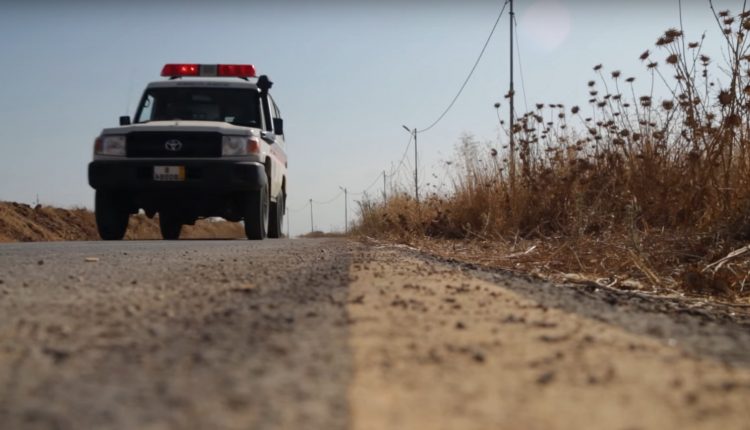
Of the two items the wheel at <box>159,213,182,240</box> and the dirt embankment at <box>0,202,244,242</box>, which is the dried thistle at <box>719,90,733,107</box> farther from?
the dirt embankment at <box>0,202,244,242</box>

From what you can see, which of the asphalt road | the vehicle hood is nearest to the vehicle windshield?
the vehicle hood

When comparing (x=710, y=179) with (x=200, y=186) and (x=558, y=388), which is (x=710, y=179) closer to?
(x=558, y=388)

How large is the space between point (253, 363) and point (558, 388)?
46 cm

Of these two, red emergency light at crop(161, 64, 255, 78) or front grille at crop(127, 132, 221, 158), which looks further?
red emergency light at crop(161, 64, 255, 78)

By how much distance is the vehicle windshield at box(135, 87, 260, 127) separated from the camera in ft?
28.7

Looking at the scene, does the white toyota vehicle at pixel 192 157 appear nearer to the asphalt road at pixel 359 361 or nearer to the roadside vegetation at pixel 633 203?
the roadside vegetation at pixel 633 203

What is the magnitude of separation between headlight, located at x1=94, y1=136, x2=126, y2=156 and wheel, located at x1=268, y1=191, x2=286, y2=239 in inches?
101

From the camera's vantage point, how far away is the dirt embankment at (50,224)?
15.1m

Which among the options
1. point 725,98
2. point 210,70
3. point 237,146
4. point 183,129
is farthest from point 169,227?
point 725,98

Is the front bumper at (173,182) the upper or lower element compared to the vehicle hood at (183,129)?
lower

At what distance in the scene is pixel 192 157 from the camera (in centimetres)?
743

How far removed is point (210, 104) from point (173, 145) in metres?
1.46

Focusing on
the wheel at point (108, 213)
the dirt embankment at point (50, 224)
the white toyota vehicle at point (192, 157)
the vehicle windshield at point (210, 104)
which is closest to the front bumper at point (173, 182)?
the white toyota vehicle at point (192, 157)

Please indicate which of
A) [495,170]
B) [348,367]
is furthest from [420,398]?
[495,170]
